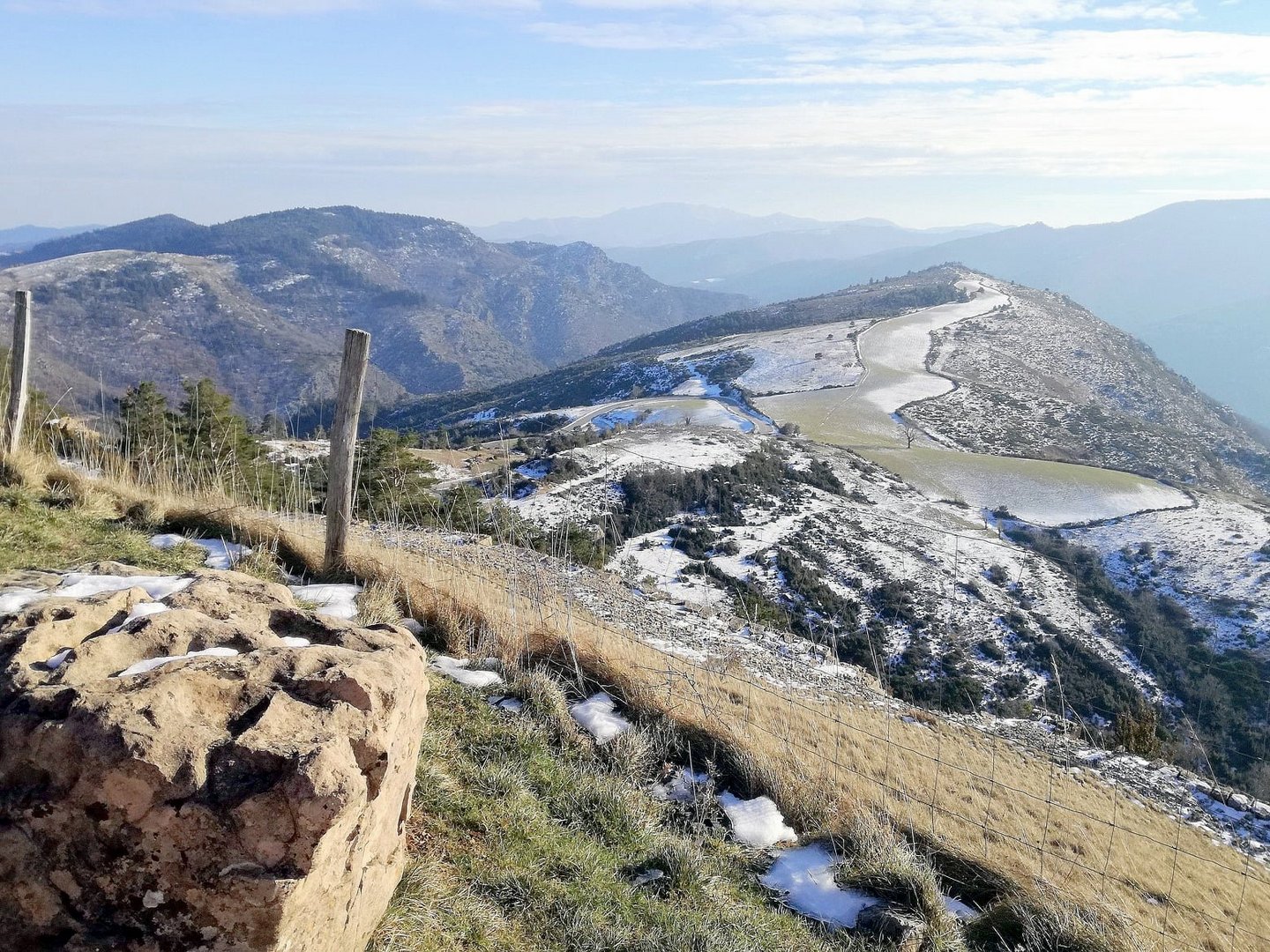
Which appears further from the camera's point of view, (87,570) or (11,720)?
(87,570)

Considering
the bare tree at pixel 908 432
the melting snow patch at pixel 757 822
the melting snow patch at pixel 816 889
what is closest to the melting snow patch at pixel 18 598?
the melting snow patch at pixel 757 822

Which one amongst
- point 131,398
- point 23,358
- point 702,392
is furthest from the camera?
point 702,392

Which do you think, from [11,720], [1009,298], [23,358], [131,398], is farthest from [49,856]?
[1009,298]

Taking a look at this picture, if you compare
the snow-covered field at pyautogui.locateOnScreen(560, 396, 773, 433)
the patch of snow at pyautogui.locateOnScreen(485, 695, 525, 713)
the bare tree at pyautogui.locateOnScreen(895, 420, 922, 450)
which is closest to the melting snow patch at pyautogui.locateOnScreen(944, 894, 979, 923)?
the patch of snow at pyautogui.locateOnScreen(485, 695, 525, 713)

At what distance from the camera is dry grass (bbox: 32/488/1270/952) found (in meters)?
4.49

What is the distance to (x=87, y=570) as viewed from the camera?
13.7 feet

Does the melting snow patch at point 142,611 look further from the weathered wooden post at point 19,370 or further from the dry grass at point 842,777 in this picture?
the weathered wooden post at point 19,370

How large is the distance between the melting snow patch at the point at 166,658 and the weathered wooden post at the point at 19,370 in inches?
251

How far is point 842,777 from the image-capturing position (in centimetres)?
561

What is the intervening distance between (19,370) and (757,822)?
8.54m

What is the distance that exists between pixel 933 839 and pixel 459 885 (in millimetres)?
2987

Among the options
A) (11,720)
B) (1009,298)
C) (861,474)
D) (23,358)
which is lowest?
(861,474)

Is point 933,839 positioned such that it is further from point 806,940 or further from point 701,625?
point 701,625

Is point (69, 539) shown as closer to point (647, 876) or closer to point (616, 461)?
point (647, 876)
